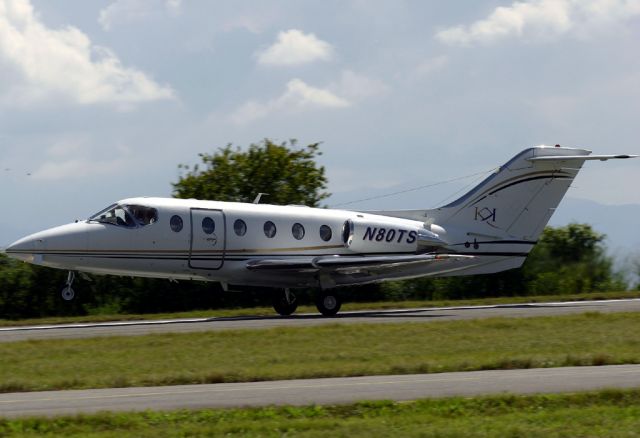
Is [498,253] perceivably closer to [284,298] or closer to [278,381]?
[284,298]

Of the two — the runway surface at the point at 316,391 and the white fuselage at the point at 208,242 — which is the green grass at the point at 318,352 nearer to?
the runway surface at the point at 316,391

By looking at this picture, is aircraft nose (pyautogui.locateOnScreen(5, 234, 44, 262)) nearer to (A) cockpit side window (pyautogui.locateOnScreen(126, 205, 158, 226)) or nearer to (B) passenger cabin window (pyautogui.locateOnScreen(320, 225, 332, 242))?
(A) cockpit side window (pyautogui.locateOnScreen(126, 205, 158, 226))

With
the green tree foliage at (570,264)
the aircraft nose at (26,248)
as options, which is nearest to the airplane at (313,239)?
the aircraft nose at (26,248)

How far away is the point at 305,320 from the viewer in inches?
1172

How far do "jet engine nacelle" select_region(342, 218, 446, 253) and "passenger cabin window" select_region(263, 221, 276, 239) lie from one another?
238 cm

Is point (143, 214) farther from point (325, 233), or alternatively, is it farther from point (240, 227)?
point (325, 233)

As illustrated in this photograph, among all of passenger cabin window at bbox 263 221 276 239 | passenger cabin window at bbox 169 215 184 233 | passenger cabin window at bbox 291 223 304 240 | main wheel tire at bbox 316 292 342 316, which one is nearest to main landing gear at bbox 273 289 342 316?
main wheel tire at bbox 316 292 342 316

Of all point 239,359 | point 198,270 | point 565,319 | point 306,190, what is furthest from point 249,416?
point 306,190

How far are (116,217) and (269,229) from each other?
4.59 meters

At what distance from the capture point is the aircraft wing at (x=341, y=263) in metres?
30.6

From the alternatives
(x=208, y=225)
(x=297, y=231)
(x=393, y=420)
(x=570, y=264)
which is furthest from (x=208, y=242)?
(x=570, y=264)

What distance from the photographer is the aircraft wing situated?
1203 inches

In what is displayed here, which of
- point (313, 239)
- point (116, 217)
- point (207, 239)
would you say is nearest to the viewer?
point (116, 217)

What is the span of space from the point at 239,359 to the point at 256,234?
11.3 m
